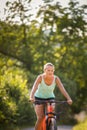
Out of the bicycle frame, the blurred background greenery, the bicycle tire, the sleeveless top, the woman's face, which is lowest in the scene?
the bicycle tire

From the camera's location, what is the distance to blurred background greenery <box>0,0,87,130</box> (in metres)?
13.7

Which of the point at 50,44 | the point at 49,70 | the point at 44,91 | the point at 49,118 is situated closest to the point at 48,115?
the point at 49,118

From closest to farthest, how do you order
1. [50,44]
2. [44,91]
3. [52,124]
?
[52,124] < [44,91] < [50,44]

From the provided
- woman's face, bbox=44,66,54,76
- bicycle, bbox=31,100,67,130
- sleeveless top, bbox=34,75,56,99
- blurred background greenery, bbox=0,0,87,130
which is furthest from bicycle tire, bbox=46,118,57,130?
blurred background greenery, bbox=0,0,87,130

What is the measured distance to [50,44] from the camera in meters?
14.9

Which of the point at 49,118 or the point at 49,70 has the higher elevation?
the point at 49,70

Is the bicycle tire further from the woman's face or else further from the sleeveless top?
the woman's face

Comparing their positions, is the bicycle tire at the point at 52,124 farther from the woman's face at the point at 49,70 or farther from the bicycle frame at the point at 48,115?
the woman's face at the point at 49,70

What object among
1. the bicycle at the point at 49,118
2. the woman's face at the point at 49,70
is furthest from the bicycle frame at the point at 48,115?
the woman's face at the point at 49,70

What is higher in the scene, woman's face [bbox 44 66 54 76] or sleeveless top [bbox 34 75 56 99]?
woman's face [bbox 44 66 54 76]

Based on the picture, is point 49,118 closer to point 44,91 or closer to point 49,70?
point 44,91

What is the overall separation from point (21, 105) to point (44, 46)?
4.65 metres

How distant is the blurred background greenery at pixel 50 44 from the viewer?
13.7 metres

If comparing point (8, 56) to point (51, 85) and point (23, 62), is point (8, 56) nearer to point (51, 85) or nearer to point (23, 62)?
point (23, 62)
